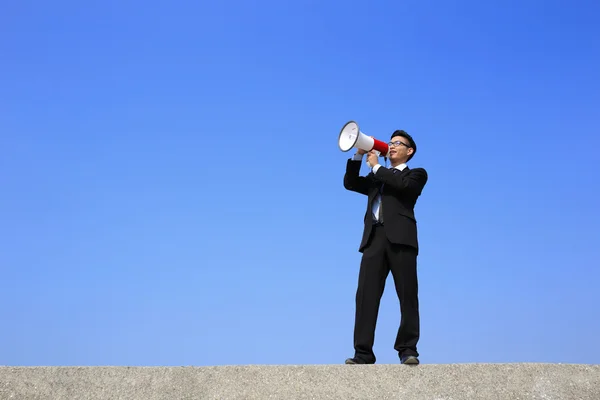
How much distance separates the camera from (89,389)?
18.7 feet

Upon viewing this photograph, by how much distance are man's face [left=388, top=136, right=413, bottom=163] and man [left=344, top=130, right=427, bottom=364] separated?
0.38ft

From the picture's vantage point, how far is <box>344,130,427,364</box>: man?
6504 millimetres

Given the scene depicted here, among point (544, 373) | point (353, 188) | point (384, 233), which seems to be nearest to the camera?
point (544, 373)

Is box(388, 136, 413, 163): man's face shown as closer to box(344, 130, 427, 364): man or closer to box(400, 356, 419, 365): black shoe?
box(344, 130, 427, 364): man

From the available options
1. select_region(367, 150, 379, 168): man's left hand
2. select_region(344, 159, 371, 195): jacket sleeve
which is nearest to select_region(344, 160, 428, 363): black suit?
select_region(367, 150, 379, 168): man's left hand

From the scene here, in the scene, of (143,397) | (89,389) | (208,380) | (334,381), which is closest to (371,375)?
(334,381)

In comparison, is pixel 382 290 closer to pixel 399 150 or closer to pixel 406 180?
pixel 406 180

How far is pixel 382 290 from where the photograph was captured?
6.72 m

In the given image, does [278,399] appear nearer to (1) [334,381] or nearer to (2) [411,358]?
(1) [334,381]

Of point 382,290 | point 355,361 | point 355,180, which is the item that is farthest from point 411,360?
point 355,180

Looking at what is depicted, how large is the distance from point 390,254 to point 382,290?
0.38 metres

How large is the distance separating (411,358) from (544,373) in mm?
1158

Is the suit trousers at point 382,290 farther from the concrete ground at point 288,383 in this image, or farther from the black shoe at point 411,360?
the concrete ground at point 288,383

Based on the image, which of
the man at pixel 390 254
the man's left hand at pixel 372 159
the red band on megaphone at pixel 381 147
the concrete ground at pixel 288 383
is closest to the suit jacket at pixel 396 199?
the man at pixel 390 254
